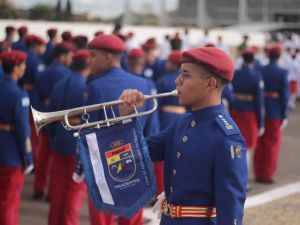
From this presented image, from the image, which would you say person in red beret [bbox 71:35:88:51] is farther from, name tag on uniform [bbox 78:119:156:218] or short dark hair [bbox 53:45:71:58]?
name tag on uniform [bbox 78:119:156:218]

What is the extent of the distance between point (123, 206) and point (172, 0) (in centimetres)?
3883

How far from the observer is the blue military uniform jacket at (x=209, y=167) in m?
3.24

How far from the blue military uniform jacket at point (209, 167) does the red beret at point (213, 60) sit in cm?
19

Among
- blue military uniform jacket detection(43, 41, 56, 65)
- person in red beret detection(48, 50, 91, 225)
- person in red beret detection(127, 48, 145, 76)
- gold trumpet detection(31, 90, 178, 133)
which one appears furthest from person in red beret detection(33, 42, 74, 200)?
gold trumpet detection(31, 90, 178, 133)

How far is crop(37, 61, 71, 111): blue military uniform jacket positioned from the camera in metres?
7.83

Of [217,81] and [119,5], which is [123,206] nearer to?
[217,81]

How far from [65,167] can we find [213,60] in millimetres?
3200

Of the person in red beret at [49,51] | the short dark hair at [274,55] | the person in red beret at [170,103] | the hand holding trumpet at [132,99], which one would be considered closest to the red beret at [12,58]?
the person in red beret at [170,103]

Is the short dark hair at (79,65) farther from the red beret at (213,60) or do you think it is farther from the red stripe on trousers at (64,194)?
the red beret at (213,60)

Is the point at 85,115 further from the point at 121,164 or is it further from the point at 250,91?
the point at 250,91

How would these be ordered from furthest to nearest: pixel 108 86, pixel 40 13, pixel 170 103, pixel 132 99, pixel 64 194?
pixel 40 13 < pixel 170 103 < pixel 64 194 < pixel 108 86 < pixel 132 99

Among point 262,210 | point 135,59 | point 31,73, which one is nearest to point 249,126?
point 262,210

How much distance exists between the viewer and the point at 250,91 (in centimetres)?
871

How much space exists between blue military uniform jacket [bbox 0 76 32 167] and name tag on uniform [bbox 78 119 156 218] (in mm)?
2083
